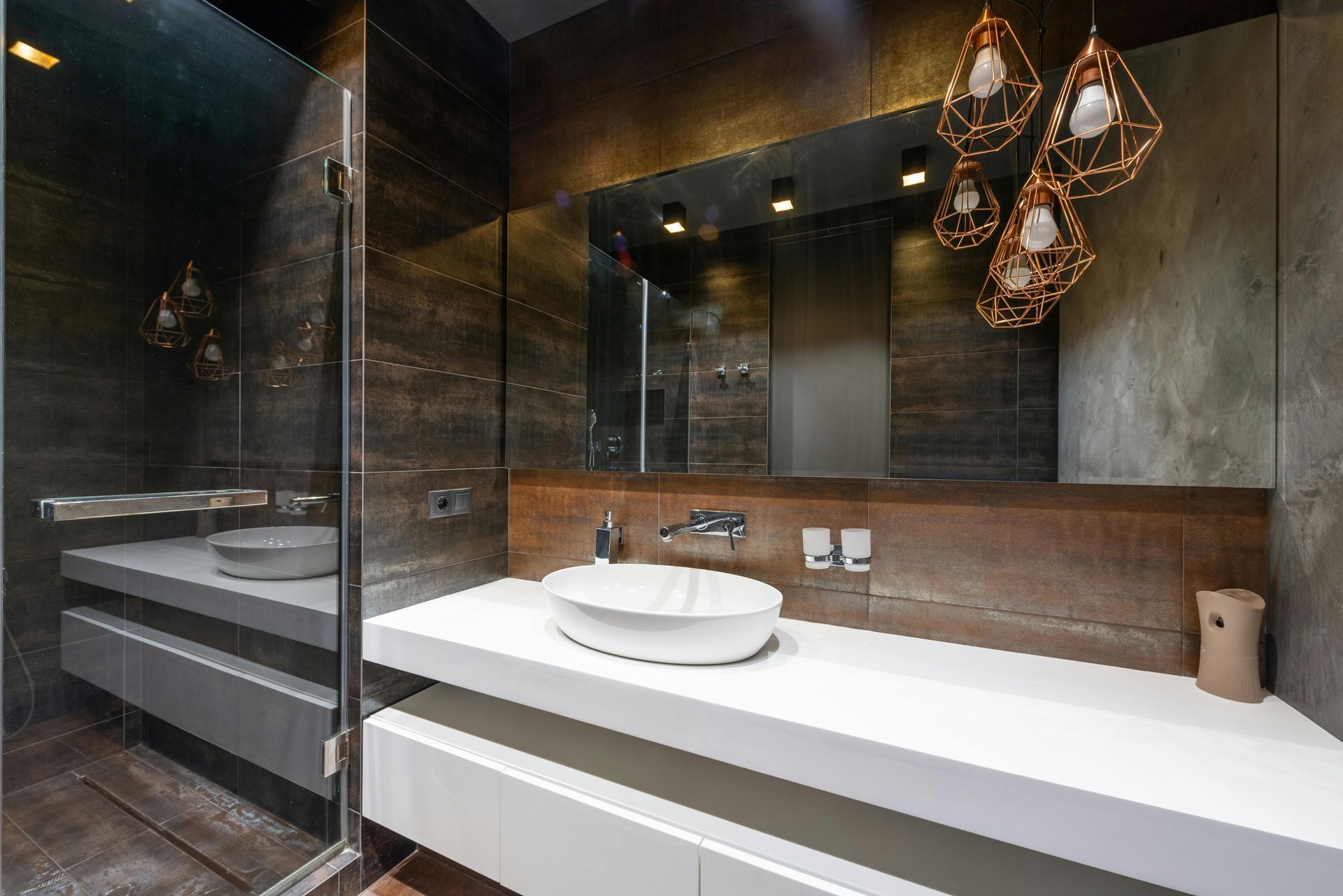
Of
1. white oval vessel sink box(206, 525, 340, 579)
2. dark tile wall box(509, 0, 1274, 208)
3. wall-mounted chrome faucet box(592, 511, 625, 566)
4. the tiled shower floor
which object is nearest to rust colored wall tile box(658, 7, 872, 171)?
dark tile wall box(509, 0, 1274, 208)

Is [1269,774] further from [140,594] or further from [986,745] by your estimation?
[140,594]

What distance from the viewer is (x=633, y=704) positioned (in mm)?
1106

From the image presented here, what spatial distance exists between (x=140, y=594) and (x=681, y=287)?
1.54 metres

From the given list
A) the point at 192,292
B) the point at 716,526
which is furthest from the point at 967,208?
the point at 192,292

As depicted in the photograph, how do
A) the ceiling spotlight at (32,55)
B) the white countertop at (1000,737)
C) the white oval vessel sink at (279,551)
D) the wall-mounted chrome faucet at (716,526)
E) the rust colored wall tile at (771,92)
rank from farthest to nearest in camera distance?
the wall-mounted chrome faucet at (716,526), the rust colored wall tile at (771,92), the white oval vessel sink at (279,551), the ceiling spotlight at (32,55), the white countertop at (1000,737)

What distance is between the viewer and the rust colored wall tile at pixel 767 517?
4.92 feet

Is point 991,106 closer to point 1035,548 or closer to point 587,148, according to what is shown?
point 1035,548

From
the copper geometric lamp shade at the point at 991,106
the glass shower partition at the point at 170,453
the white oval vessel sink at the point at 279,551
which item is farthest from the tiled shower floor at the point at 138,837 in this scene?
the copper geometric lamp shade at the point at 991,106

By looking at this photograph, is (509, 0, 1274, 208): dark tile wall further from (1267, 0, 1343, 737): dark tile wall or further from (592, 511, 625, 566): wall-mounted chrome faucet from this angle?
(592, 511, 625, 566): wall-mounted chrome faucet

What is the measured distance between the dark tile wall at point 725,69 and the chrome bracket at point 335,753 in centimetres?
182

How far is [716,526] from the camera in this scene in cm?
161

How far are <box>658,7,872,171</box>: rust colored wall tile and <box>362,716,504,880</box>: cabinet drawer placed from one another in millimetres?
1826

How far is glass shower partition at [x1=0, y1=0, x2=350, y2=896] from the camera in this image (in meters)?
1.03

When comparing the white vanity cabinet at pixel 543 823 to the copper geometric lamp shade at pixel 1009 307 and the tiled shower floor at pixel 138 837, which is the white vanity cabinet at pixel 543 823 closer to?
the tiled shower floor at pixel 138 837
